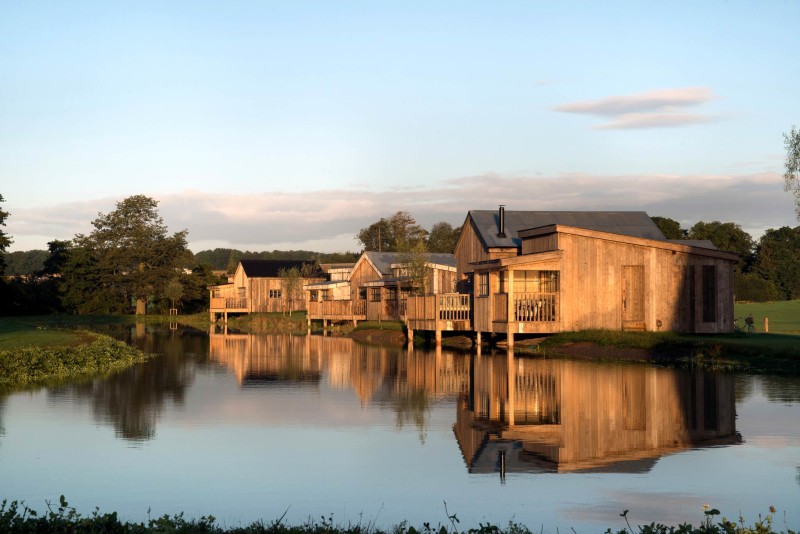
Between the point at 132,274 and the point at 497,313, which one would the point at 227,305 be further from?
the point at 497,313

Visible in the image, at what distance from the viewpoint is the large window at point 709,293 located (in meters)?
38.7

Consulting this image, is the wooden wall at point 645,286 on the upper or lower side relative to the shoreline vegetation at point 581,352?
upper

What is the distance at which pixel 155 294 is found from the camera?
98125mm

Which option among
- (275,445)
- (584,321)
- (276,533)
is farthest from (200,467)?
(584,321)

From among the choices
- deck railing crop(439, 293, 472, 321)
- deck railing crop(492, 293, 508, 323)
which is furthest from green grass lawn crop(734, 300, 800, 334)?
deck railing crop(439, 293, 472, 321)

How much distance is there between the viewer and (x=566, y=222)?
174ft

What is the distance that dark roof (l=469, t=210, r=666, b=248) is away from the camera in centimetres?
5194

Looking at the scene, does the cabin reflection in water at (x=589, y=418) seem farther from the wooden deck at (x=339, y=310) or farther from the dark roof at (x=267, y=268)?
the dark roof at (x=267, y=268)

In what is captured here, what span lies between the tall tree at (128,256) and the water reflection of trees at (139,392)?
62.9 meters

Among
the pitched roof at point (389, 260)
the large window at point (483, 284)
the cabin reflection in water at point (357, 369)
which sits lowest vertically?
the cabin reflection in water at point (357, 369)

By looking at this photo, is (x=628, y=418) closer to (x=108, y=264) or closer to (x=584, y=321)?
(x=584, y=321)

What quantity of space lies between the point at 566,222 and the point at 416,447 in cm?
3957

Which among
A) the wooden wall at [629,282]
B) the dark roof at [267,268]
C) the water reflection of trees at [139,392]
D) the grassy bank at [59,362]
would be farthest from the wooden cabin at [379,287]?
the water reflection of trees at [139,392]

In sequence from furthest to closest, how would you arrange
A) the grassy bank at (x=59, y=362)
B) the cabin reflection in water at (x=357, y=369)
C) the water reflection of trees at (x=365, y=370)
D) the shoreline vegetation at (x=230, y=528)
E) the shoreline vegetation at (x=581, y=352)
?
1. the shoreline vegetation at (x=581, y=352)
2. the grassy bank at (x=59, y=362)
3. the cabin reflection in water at (x=357, y=369)
4. the water reflection of trees at (x=365, y=370)
5. the shoreline vegetation at (x=230, y=528)
